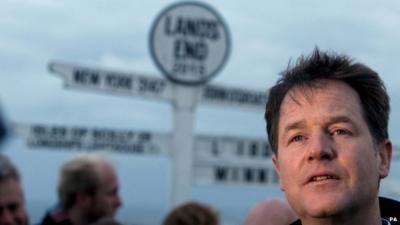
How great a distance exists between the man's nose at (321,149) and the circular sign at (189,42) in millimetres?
7059

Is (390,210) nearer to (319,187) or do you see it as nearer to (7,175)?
(319,187)

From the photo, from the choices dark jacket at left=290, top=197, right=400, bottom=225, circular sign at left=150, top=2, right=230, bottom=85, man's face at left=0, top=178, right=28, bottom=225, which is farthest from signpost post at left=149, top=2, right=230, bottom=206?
dark jacket at left=290, top=197, right=400, bottom=225

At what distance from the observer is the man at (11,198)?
10.8 ft

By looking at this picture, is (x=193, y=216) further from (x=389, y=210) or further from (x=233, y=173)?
(x=233, y=173)

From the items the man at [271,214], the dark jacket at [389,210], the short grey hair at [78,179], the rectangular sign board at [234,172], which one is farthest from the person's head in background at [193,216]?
the rectangular sign board at [234,172]

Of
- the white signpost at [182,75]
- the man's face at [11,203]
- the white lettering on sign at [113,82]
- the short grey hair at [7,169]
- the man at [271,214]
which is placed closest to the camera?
the short grey hair at [7,169]

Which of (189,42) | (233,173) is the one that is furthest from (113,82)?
(233,173)

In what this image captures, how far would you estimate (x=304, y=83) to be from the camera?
7.52 feet

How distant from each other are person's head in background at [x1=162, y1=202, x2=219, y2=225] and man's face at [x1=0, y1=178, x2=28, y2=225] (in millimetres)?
1409

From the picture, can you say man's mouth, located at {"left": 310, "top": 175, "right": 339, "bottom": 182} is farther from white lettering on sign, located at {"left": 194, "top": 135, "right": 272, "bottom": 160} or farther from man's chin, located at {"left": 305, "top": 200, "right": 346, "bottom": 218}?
white lettering on sign, located at {"left": 194, "top": 135, "right": 272, "bottom": 160}

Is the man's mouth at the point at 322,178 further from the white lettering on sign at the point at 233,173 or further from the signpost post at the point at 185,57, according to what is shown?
the white lettering on sign at the point at 233,173

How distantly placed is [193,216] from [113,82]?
4563 mm

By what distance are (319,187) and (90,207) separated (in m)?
2.38

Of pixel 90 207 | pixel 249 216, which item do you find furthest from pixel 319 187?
pixel 90 207
